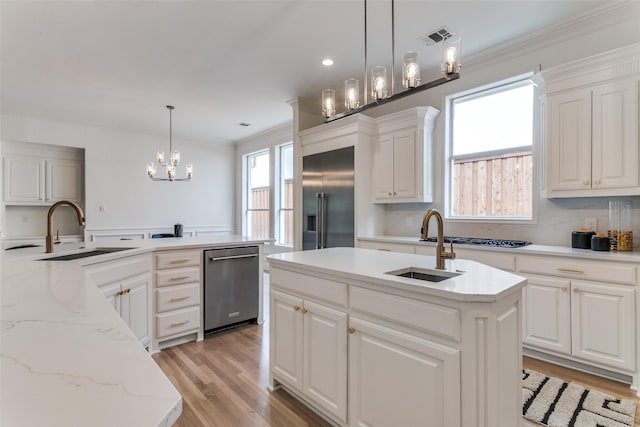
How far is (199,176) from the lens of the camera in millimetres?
7086

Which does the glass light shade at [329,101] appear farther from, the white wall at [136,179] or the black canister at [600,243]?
the white wall at [136,179]

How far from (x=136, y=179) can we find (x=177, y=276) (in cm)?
420

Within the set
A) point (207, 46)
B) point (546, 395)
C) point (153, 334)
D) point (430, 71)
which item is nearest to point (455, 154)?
point (430, 71)

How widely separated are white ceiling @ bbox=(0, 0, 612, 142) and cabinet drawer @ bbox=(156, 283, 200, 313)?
7.71ft

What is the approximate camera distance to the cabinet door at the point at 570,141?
2547mm

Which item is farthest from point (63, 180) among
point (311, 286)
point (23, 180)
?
point (311, 286)

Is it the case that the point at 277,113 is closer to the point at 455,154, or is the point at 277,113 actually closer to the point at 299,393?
the point at 455,154

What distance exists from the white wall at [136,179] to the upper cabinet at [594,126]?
6.32 metres

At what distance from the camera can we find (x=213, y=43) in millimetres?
3123

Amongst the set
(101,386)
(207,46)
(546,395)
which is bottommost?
(546,395)

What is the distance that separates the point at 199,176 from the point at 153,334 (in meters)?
4.81

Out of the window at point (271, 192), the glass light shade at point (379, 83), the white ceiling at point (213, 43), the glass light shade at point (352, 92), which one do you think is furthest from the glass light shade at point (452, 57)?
the window at point (271, 192)

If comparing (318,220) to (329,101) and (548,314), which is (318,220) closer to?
(329,101)

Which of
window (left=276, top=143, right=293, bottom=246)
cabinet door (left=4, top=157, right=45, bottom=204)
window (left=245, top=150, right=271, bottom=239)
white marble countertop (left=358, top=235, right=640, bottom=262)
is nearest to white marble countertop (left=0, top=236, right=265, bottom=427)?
white marble countertop (left=358, top=235, right=640, bottom=262)
